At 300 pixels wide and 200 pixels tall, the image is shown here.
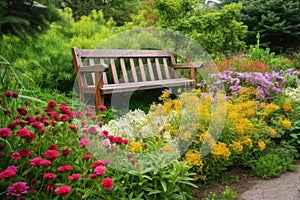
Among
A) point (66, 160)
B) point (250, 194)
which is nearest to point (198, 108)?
point (250, 194)

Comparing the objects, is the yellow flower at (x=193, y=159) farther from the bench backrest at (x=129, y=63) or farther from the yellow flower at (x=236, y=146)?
the bench backrest at (x=129, y=63)

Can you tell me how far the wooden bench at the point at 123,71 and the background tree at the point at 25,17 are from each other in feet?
7.95

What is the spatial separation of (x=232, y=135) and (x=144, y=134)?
965 millimetres

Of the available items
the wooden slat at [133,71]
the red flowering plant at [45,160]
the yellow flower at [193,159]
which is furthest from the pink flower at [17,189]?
the wooden slat at [133,71]

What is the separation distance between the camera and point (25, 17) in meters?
1.11

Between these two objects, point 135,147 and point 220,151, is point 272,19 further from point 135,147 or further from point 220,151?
point 135,147

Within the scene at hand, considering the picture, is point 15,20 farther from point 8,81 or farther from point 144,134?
point 144,134

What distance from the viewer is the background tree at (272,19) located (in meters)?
10.8

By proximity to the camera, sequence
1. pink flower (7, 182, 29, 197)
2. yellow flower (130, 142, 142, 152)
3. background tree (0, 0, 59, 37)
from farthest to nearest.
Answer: yellow flower (130, 142, 142, 152) < pink flower (7, 182, 29, 197) < background tree (0, 0, 59, 37)

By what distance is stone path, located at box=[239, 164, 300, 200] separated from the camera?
284cm

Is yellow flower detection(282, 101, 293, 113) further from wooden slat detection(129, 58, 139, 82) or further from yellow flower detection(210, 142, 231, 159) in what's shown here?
wooden slat detection(129, 58, 139, 82)

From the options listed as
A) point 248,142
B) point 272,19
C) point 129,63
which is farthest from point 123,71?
point 272,19

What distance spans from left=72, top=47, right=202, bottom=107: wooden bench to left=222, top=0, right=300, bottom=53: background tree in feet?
20.5

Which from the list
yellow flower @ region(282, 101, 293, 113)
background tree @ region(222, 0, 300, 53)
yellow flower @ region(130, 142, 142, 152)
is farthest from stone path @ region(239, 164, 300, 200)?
background tree @ region(222, 0, 300, 53)
